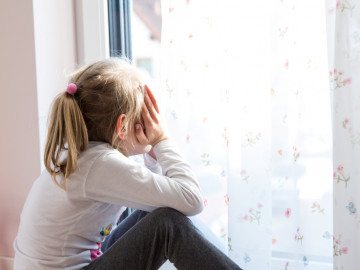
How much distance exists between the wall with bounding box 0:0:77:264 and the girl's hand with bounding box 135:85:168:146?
493mm

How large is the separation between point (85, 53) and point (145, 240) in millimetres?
875

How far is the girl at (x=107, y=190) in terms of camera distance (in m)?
1.15

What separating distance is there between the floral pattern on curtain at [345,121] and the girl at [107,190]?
322 millimetres

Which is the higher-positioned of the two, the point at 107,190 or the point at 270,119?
the point at 270,119

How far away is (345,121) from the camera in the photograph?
1194 millimetres

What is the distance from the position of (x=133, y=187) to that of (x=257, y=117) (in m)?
0.42

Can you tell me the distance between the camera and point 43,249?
3.98 ft

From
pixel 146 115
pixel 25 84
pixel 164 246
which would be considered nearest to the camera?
pixel 164 246

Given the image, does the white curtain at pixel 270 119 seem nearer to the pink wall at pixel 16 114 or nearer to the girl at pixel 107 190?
the girl at pixel 107 190

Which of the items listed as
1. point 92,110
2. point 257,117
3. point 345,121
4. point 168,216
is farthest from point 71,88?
point 345,121

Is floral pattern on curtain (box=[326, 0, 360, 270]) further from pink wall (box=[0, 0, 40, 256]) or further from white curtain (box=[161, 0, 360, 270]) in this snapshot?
pink wall (box=[0, 0, 40, 256])

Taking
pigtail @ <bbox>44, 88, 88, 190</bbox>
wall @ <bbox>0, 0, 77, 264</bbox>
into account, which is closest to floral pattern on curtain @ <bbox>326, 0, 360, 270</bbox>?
pigtail @ <bbox>44, 88, 88, 190</bbox>

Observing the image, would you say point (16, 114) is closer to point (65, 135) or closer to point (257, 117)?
point (65, 135)

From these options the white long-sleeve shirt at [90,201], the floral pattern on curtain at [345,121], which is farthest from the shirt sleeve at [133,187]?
the floral pattern on curtain at [345,121]
